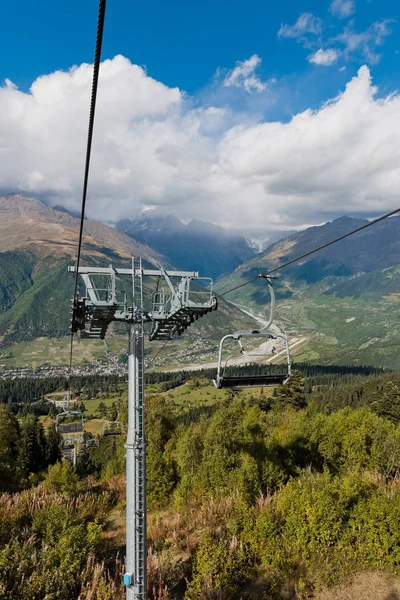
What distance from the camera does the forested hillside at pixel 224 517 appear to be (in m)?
16.4

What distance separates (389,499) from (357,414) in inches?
796

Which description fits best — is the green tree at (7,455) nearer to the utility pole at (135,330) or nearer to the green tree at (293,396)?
the utility pole at (135,330)

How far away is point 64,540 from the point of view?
16719mm

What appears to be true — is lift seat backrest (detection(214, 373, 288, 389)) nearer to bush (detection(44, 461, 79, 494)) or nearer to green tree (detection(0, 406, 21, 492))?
bush (detection(44, 461, 79, 494))

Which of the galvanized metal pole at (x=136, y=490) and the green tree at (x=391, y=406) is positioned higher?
the galvanized metal pole at (x=136, y=490)

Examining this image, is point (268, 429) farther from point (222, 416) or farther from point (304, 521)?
point (304, 521)

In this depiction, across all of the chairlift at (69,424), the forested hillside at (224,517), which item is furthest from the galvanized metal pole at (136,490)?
the chairlift at (69,424)

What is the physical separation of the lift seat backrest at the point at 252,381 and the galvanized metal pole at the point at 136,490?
3285mm

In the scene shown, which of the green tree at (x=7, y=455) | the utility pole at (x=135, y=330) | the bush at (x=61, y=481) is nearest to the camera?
the utility pole at (x=135, y=330)

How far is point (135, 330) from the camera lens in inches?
574

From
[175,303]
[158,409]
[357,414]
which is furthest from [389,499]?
[158,409]

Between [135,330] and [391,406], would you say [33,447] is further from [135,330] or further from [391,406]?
[391,406]

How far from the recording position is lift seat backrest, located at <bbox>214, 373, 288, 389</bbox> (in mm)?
13375

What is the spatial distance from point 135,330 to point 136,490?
6.02 metres
